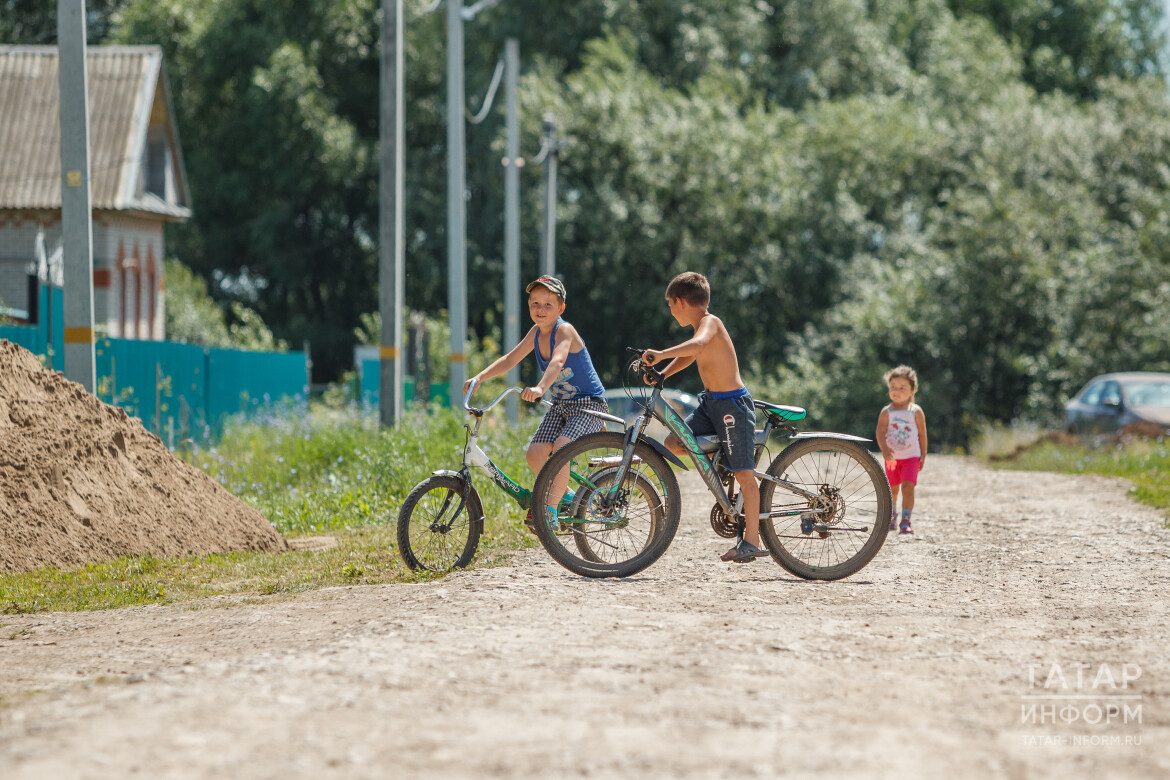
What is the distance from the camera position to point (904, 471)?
32.3 ft

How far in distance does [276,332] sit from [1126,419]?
28782mm

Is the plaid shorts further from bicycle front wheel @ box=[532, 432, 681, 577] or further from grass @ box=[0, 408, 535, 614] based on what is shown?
grass @ box=[0, 408, 535, 614]

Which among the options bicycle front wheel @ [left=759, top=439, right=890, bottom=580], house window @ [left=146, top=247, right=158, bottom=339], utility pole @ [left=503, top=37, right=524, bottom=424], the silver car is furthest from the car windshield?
house window @ [left=146, top=247, right=158, bottom=339]

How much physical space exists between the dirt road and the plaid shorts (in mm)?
792

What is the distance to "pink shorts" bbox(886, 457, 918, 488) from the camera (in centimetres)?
981

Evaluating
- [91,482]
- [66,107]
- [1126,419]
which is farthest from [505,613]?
[1126,419]

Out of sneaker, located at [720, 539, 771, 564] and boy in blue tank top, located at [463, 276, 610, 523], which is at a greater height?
boy in blue tank top, located at [463, 276, 610, 523]

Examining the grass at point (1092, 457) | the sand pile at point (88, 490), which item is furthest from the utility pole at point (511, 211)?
the sand pile at point (88, 490)

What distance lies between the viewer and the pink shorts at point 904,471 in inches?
386

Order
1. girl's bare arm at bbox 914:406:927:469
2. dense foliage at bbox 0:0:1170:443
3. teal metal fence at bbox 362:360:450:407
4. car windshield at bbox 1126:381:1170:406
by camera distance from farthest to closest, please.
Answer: dense foliage at bbox 0:0:1170:443, teal metal fence at bbox 362:360:450:407, car windshield at bbox 1126:381:1170:406, girl's bare arm at bbox 914:406:927:469

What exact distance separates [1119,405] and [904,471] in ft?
36.4

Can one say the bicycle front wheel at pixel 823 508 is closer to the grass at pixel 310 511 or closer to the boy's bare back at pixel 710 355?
the boy's bare back at pixel 710 355

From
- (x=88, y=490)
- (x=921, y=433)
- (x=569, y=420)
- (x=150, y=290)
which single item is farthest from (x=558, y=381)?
(x=150, y=290)

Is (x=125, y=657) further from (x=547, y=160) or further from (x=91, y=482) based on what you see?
(x=547, y=160)
